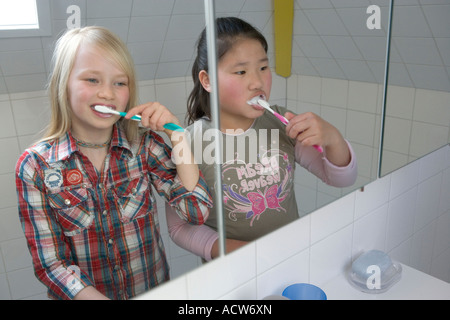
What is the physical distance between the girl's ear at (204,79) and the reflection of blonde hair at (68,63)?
0.51 ft

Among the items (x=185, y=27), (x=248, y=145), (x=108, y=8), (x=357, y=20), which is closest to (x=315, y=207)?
(x=248, y=145)

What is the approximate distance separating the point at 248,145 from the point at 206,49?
0.26 m

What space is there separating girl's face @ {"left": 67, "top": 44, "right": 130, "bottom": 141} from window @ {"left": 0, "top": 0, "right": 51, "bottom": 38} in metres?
0.07

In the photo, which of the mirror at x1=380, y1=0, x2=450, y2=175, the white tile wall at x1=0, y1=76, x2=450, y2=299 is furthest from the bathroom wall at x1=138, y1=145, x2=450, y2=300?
the mirror at x1=380, y1=0, x2=450, y2=175

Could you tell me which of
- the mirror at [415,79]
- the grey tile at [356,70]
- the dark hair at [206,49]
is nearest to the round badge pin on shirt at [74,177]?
the dark hair at [206,49]

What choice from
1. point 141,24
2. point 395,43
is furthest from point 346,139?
point 141,24

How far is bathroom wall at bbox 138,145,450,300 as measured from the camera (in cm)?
98

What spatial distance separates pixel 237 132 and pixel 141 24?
355mm

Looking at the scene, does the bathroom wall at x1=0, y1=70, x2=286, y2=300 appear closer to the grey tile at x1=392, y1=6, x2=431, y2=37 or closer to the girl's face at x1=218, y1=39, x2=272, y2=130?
the girl's face at x1=218, y1=39, x2=272, y2=130

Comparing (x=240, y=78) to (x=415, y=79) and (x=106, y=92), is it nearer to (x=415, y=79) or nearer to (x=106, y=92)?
(x=106, y=92)

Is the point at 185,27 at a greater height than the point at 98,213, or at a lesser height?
greater

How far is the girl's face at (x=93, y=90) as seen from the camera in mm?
647

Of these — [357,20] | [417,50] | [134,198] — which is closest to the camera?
[134,198]

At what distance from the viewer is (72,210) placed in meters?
0.71
